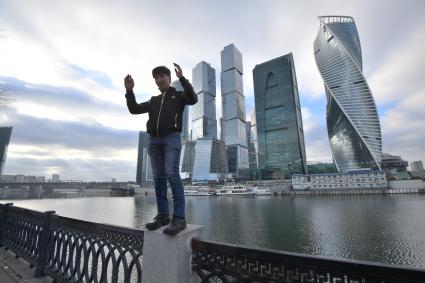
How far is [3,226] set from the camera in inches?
251

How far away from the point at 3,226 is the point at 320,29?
140092mm

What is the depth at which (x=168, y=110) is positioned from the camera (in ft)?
10.5

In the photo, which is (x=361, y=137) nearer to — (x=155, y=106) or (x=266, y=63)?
(x=266, y=63)

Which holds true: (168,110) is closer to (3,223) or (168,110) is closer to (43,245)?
(43,245)

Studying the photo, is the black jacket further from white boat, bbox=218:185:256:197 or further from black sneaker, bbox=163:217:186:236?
white boat, bbox=218:185:256:197

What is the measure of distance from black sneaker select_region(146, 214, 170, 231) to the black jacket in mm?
1114

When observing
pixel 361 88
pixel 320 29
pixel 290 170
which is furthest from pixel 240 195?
pixel 320 29

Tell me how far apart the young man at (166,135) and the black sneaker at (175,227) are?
0.71 ft

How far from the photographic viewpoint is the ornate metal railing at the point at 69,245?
3.04 meters

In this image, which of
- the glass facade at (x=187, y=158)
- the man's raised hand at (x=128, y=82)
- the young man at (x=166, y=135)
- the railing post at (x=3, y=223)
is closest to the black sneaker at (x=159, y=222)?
the young man at (x=166, y=135)

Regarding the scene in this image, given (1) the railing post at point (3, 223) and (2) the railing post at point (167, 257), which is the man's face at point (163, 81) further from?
(1) the railing post at point (3, 223)

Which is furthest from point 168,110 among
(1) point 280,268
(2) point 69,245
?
(2) point 69,245

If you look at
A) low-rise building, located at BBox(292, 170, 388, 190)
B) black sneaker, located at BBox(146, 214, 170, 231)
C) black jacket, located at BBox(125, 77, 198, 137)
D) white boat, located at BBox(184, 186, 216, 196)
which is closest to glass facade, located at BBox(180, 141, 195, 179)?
white boat, located at BBox(184, 186, 216, 196)

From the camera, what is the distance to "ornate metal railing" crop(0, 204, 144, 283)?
3035 mm
